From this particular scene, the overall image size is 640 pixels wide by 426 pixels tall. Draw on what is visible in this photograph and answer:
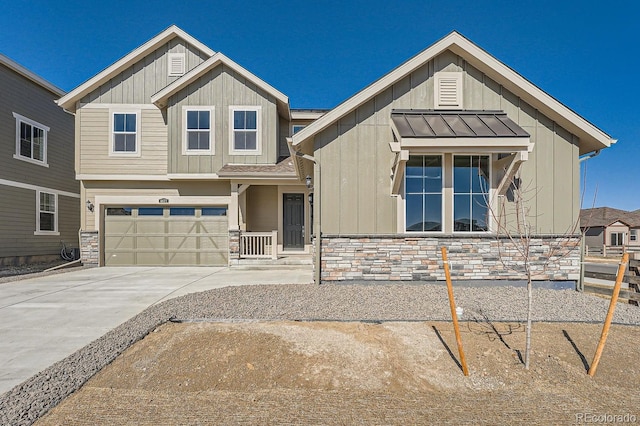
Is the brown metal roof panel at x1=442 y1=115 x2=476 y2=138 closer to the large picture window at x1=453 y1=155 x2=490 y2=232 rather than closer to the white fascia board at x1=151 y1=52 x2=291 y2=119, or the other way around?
the large picture window at x1=453 y1=155 x2=490 y2=232

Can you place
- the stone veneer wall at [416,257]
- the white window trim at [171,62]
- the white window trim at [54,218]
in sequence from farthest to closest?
the white window trim at [54,218] < the white window trim at [171,62] < the stone veneer wall at [416,257]

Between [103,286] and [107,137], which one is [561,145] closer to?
[103,286]

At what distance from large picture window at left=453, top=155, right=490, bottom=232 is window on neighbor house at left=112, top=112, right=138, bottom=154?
10773 mm

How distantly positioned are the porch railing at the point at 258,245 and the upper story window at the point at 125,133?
204 inches

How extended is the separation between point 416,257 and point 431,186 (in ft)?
5.49

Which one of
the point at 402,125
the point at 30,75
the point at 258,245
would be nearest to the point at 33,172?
the point at 30,75

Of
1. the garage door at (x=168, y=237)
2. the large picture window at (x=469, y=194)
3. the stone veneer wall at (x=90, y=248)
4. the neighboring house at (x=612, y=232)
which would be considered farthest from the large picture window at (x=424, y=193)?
the neighboring house at (x=612, y=232)

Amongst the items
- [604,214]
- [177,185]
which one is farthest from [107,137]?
[604,214]

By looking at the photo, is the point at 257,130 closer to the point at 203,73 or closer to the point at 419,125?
the point at 203,73

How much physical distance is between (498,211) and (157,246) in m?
10.6

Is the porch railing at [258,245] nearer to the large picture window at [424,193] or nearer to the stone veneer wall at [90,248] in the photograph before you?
the large picture window at [424,193]

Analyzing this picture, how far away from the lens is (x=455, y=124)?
6742 millimetres

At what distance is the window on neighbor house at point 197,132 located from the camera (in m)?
10.9

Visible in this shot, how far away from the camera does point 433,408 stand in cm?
272
